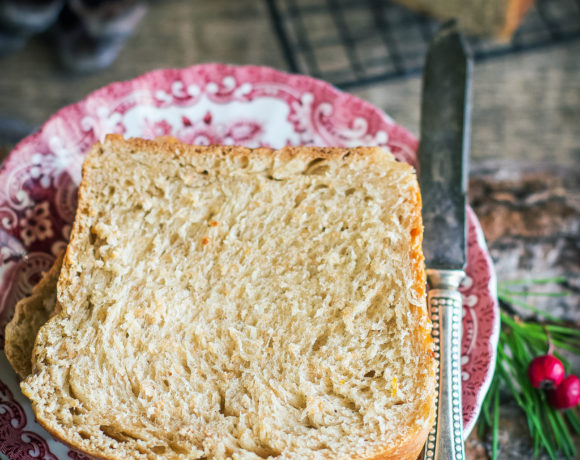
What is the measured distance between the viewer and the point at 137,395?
5.91 feet

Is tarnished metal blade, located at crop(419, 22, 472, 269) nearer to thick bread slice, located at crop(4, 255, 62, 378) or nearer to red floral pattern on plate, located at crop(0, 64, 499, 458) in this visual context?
red floral pattern on plate, located at crop(0, 64, 499, 458)

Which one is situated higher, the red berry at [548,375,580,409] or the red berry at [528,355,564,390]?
the red berry at [528,355,564,390]

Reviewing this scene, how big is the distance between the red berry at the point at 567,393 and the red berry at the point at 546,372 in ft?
0.08

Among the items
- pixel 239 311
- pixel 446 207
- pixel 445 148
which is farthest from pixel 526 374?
pixel 239 311

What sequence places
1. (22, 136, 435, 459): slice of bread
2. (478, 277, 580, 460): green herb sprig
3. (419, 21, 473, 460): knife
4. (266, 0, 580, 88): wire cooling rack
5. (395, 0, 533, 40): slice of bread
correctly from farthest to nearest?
1. (266, 0, 580, 88): wire cooling rack
2. (395, 0, 533, 40): slice of bread
3. (478, 277, 580, 460): green herb sprig
4. (419, 21, 473, 460): knife
5. (22, 136, 435, 459): slice of bread

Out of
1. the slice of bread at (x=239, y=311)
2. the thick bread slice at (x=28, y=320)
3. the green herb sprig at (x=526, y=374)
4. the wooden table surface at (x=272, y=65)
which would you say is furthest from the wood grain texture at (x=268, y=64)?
the thick bread slice at (x=28, y=320)

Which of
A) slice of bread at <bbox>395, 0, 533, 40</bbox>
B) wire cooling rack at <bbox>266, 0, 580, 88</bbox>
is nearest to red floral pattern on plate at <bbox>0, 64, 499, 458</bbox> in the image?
wire cooling rack at <bbox>266, 0, 580, 88</bbox>

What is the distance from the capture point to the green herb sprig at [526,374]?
7.43 ft

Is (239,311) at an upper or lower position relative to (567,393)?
upper

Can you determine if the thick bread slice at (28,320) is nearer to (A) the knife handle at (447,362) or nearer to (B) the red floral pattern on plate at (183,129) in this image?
(B) the red floral pattern on plate at (183,129)

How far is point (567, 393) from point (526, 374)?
0.17 m

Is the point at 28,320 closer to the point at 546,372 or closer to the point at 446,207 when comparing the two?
the point at 446,207

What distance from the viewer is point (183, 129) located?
7.87ft

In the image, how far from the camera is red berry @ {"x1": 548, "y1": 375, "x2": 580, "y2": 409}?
222 centimetres
